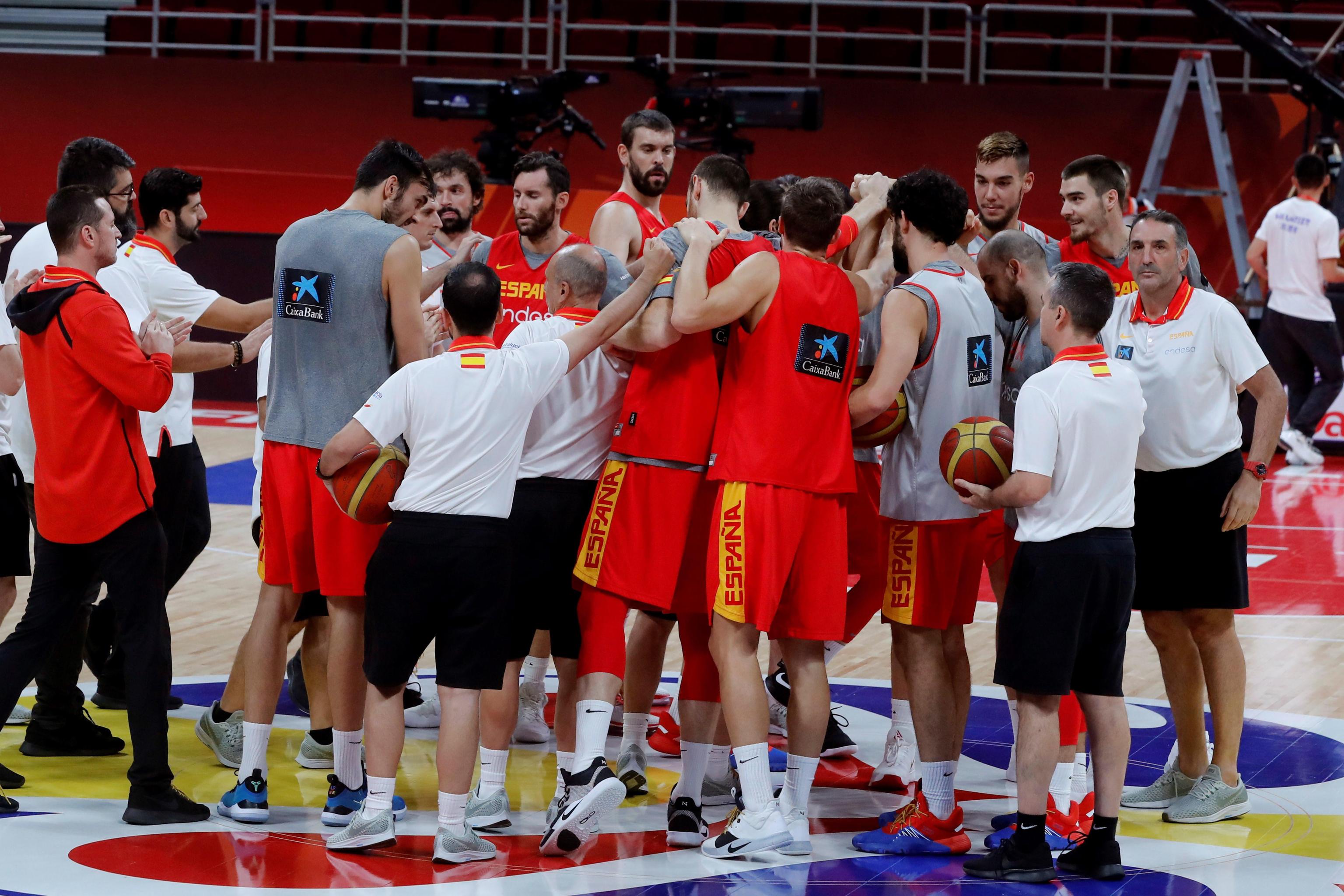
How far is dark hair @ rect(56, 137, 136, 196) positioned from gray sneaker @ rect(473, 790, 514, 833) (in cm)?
291

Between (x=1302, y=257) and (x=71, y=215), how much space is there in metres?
11.2

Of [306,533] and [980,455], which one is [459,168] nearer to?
[306,533]

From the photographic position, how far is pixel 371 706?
4.71m

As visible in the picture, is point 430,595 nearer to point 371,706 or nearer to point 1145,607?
point 371,706

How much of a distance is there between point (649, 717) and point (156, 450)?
2.29 meters

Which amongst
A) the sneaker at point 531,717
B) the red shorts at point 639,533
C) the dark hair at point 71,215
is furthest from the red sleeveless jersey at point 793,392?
the dark hair at point 71,215

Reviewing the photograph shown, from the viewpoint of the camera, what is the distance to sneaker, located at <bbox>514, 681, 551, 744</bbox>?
20.5 ft

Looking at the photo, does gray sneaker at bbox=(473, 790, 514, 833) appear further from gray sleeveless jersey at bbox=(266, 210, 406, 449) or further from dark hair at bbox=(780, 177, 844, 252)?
dark hair at bbox=(780, 177, 844, 252)

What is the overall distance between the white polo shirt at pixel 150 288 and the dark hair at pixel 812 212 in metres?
2.20

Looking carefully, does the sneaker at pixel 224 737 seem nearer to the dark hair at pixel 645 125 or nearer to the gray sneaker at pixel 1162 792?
the dark hair at pixel 645 125

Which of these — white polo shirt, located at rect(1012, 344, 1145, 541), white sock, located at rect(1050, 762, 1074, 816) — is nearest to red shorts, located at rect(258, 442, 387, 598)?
white polo shirt, located at rect(1012, 344, 1145, 541)

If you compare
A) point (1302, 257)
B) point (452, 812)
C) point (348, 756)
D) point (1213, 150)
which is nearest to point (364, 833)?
point (452, 812)

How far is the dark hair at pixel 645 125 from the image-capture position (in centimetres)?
674

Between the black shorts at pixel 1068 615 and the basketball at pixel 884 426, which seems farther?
the basketball at pixel 884 426
